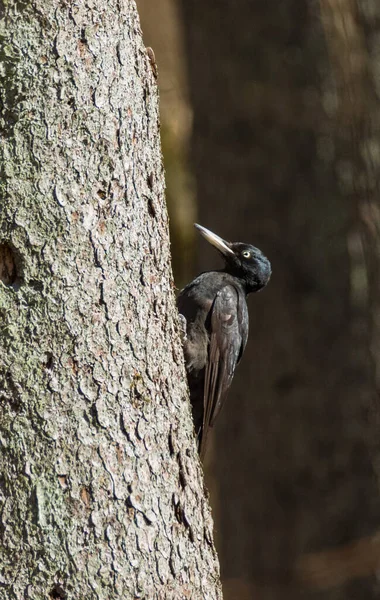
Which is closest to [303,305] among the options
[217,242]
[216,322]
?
[217,242]

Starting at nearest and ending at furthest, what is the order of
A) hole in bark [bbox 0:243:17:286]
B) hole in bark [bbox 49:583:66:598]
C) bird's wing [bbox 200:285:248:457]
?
1. hole in bark [bbox 49:583:66:598]
2. hole in bark [bbox 0:243:17:286]
3. bird's wing [bbox 200:285:248:457]

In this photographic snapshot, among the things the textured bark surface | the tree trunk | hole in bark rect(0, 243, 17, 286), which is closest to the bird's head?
the tree trunk

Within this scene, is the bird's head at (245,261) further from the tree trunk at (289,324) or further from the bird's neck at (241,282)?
the tree trunk at (289,324)

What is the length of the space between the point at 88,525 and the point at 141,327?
2.39ft

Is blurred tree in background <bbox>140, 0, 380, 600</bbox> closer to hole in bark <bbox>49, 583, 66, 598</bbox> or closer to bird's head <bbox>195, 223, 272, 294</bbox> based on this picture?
bird's head <bbox>195, 223, 272, 294</bbox>

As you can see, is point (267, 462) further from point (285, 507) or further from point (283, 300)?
point (283, 300)

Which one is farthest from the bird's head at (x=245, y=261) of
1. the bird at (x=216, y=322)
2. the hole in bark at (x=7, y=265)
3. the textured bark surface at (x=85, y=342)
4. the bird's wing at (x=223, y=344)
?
the hole in bark at (x=7, y=265)

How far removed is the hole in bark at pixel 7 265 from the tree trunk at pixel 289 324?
10.3ft

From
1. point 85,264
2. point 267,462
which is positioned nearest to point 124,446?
point 85,264

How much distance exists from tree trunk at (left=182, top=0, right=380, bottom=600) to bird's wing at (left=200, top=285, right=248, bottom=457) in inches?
22.3

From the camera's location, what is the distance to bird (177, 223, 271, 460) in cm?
545

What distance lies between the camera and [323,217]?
20.2 ft

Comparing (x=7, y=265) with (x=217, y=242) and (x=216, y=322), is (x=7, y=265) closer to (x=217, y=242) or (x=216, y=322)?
(x=216, y=322)

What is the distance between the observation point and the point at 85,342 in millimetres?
3332
